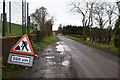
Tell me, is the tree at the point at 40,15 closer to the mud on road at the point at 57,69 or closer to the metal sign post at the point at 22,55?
the mud on road at the point at 57,69

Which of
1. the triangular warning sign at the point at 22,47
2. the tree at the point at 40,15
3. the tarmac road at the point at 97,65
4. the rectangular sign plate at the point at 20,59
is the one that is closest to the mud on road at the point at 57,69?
the tarmac road at the point at 97,65

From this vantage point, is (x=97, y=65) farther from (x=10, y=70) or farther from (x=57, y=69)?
(x=10, y=70)

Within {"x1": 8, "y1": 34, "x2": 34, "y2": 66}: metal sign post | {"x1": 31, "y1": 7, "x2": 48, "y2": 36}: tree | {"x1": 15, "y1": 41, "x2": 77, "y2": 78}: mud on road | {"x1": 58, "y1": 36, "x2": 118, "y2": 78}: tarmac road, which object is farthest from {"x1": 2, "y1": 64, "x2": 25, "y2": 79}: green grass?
{"x1": 31, "y1": 7, "x2": 48, "y2": 36}: tree

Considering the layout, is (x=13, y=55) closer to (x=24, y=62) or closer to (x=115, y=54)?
(x=24, y=62)

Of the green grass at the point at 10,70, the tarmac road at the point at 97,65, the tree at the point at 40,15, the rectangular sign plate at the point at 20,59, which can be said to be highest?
the tree at the point at 40,15

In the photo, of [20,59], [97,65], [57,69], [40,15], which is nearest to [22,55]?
[20,59]

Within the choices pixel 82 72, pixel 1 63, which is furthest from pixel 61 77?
pixel 1 63

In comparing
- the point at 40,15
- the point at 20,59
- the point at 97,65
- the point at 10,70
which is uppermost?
the point at 40,15

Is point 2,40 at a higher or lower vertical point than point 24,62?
higher

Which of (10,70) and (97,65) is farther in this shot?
(10,70)

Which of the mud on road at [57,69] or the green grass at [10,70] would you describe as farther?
the green grass at [10,70]

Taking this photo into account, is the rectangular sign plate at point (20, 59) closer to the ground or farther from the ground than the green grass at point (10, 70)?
farther from the ground

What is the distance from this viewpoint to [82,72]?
4.91 feet

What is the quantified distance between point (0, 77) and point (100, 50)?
282 cm
